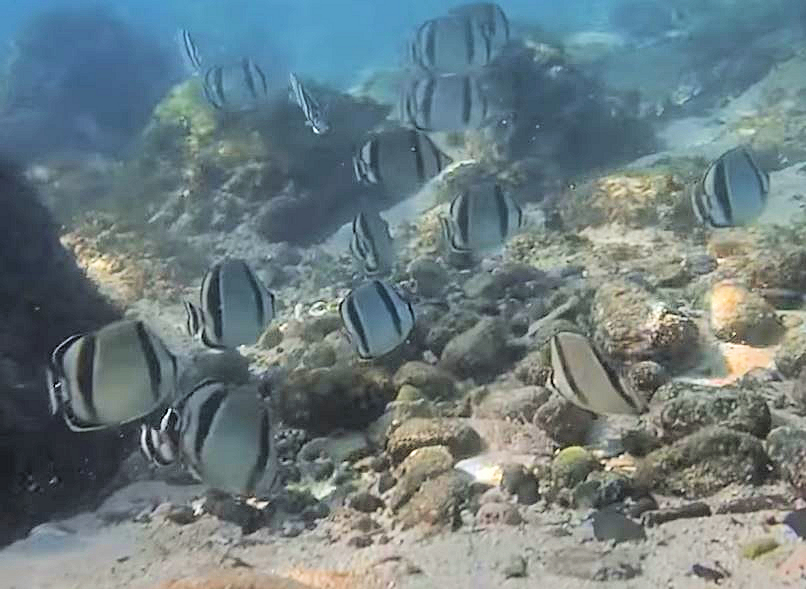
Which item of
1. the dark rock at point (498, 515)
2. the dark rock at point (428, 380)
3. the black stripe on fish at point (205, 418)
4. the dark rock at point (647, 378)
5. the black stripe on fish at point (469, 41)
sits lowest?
the dark rock at point (498, 515)

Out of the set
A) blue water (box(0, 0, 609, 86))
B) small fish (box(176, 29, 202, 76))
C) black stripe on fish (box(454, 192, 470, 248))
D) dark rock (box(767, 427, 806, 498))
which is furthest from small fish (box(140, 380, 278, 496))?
blue water (box(0, 0, 609, 86))

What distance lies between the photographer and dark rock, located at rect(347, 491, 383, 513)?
14.4 feet

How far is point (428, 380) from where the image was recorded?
220 inches

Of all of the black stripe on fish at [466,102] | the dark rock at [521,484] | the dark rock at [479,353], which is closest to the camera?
the dark rock at [521,484]

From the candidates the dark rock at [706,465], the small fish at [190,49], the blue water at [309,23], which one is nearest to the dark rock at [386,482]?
the dark rock at [706,465]

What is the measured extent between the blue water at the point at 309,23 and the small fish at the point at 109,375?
1456 cm

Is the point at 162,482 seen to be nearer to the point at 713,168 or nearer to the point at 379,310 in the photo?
the point at 379,310

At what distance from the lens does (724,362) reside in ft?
17.4

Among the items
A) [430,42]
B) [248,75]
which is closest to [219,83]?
[248,75]

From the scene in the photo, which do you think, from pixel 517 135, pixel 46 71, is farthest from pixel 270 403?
pixel 46 71

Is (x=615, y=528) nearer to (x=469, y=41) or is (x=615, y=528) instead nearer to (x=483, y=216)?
(x=483, y=216)

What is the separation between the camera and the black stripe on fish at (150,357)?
3.47 metres

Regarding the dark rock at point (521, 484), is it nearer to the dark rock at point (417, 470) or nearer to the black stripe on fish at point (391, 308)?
the dark rock at point (417, 470)

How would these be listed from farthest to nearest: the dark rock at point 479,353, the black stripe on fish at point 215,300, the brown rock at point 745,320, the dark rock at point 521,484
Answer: the dark rock at point 479,353, the brown rock at point 745,320, the dark rock at point 521,484, the black stripe on fish at point 215,300
